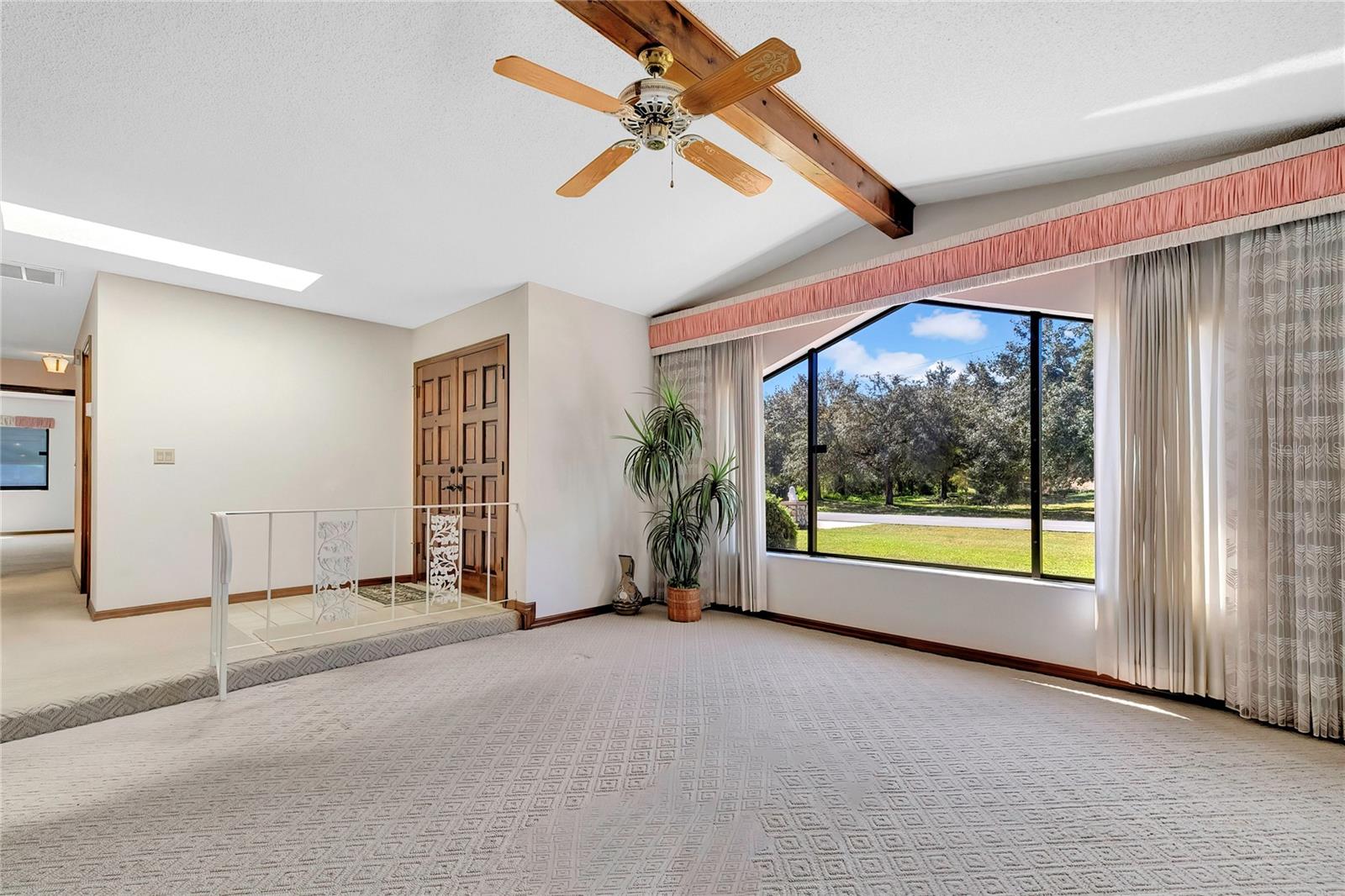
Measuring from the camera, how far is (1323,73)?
2.50m

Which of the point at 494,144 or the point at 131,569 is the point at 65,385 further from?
the point at 494,144

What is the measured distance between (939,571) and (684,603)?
1.95m

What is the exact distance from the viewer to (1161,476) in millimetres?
3215

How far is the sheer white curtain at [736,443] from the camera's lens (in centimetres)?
507

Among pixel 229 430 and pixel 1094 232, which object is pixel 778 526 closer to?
A: pixel 1094 232

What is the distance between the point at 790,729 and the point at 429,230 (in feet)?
12.0

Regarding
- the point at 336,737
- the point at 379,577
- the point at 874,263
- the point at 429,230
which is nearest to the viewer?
the point at 336,737

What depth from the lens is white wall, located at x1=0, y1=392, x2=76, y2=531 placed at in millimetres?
9102

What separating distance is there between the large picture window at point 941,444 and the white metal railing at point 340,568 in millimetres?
A: 2505

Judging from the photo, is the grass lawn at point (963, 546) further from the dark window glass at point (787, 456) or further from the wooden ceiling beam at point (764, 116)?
the wooden ceiling beam at point (764, 116)

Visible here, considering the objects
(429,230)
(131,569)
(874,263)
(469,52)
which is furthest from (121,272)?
(874,263)

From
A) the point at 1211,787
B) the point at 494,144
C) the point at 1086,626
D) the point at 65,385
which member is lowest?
the point at 1211,787

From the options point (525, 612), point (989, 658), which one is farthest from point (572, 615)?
point (989, 658)

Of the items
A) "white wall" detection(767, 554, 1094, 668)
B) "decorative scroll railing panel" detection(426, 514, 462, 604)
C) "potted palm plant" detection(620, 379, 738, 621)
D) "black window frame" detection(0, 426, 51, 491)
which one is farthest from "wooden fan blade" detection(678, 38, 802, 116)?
"black window frame" detection(0, 426, 51, 491)
